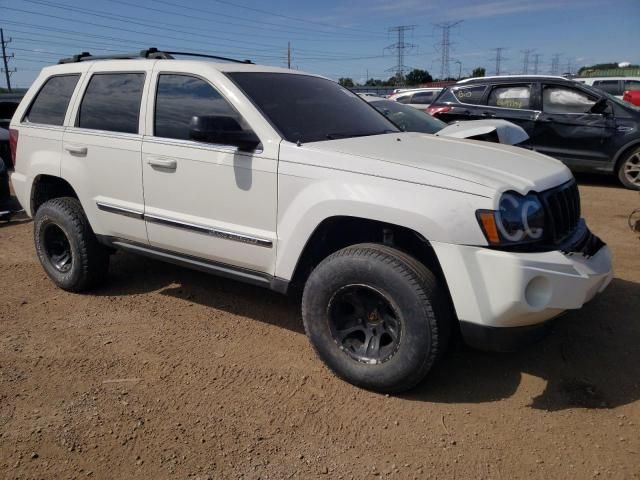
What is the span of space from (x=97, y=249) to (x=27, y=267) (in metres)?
1.36

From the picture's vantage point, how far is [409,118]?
729 cm

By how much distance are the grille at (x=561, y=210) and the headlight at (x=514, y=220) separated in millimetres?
85

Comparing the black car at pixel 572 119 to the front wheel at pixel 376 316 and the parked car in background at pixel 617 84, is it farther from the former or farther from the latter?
the parked car in background at pixel 617 84

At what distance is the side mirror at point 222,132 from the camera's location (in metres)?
3.02

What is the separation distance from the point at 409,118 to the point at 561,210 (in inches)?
179

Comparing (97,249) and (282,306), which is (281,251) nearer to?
(282,306)

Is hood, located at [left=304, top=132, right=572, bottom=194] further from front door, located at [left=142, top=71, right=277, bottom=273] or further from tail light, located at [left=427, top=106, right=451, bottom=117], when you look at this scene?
tail light, located at [left=427, top=106, right=451, bottom=117]

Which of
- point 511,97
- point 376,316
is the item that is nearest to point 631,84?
point 511,97

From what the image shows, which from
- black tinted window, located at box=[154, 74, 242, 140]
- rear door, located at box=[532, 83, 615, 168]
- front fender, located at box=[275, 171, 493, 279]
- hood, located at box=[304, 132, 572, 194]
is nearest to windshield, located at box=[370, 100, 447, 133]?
rear door, located at box=[532, 83, 615, 168]

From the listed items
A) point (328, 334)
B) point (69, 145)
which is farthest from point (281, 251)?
point (69, 145)

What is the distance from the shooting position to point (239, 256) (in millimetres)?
3436

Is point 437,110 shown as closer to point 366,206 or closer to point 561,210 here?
point 561,210

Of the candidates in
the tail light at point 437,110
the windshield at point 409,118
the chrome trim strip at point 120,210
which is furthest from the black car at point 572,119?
the chrome trim strip at point 120,210

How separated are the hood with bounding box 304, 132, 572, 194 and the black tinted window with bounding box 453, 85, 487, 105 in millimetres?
6612
